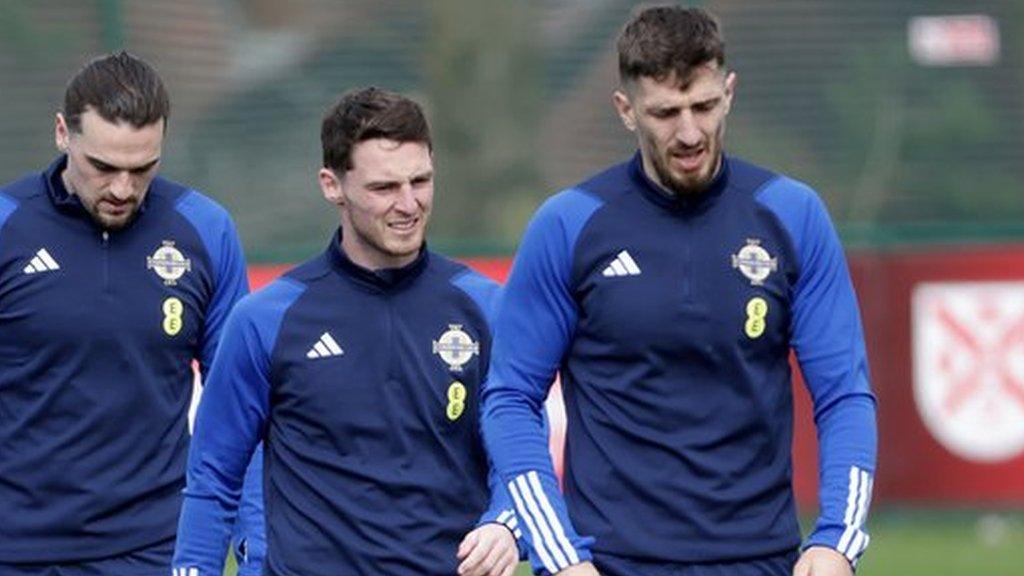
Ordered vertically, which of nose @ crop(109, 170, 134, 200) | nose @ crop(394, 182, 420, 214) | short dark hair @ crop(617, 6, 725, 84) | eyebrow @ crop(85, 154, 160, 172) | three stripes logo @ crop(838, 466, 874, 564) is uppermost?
short dark hair @ crop(617, 6, 725, 84)

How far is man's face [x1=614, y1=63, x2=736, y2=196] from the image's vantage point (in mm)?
6457

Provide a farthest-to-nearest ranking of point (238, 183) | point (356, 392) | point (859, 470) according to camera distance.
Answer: point (238, 183), point (356, 392), point (859, 470)

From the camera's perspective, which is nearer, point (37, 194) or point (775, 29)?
point (37, 194)

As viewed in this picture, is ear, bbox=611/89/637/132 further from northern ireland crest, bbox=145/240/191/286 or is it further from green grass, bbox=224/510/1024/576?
green grass, bbox=224/510/1024/576

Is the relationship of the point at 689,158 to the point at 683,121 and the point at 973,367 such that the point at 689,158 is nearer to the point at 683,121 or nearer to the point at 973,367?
the point at 683,121

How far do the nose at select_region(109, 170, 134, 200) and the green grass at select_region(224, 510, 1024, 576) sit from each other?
17.3ft

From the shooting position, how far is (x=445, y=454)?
23.3 ft

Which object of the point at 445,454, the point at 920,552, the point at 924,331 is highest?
the point at 445,454

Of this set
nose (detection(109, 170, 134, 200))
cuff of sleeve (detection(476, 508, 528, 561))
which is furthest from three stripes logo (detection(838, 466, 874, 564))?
nose (detection(109, 170, 134, 200))

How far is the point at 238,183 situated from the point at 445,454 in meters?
8.30

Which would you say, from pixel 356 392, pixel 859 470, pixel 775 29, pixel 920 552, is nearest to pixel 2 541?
pixel 356 392

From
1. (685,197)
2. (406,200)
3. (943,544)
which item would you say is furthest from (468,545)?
(943,544)

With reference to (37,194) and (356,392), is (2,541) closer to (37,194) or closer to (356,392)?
(37,194)

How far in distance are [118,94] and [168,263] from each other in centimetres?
52
